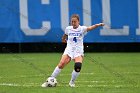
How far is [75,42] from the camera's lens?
14.0 metres

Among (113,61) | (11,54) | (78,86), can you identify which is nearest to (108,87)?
(78,86)

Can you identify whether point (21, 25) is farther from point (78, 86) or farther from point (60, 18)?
point (78, 86)

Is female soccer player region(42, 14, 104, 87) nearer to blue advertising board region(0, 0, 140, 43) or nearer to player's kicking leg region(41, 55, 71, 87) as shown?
player's kicking leg region(41, 55, 71, 87)

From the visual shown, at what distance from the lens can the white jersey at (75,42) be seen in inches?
546

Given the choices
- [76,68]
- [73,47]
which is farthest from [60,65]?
[73,47]

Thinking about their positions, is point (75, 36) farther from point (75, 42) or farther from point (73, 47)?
point (73, 47)

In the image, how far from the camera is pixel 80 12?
30078 mm

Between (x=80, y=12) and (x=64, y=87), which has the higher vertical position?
(x=80, y=12)

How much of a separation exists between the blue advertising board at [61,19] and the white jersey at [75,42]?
613 inches

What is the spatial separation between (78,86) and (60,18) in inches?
647

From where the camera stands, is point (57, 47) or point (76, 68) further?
point (57, 47)

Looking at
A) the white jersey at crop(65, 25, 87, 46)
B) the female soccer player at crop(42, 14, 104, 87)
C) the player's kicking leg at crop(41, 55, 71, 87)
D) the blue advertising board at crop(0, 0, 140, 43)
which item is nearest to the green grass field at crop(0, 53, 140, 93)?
the player's kicking leg at crop(41, 55, 71, 87)

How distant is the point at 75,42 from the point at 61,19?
52.8 ft

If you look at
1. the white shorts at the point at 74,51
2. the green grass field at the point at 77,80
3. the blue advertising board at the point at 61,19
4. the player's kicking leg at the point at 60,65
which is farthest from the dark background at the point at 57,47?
the player's kicking leg at the point at 60,65
